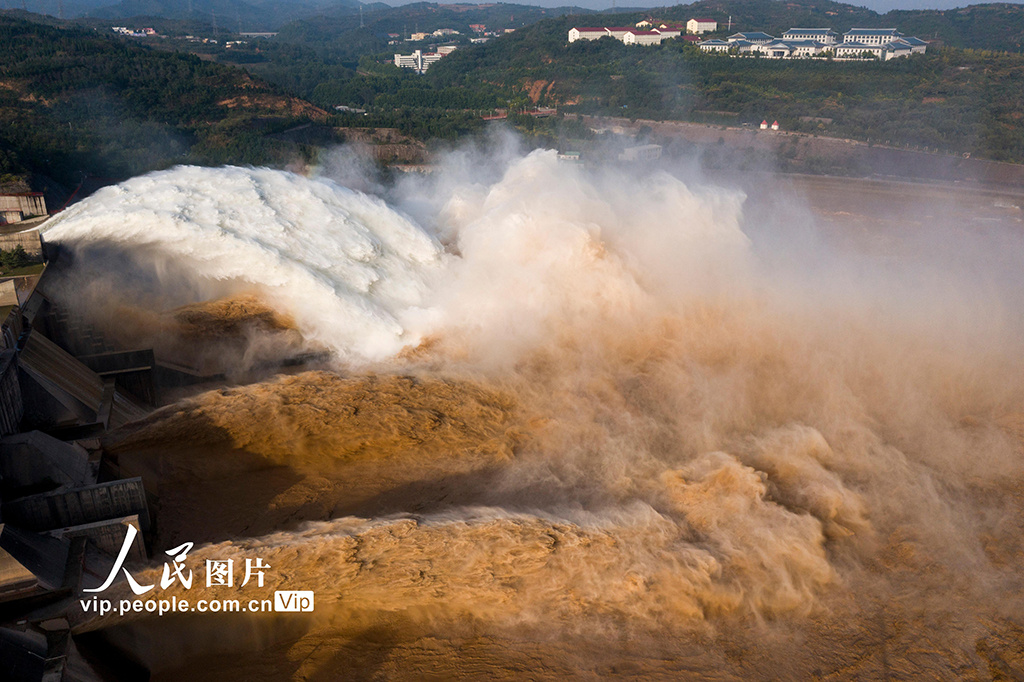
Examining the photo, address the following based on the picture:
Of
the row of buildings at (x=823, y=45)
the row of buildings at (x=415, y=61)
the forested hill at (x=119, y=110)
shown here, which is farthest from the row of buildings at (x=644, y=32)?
the forested hill at (x=119, y=110)

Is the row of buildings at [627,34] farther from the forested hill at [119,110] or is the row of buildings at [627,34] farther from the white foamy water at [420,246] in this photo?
the white foamy water at [420,246]

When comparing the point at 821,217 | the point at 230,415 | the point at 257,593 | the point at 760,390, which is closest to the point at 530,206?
the point at 760,390

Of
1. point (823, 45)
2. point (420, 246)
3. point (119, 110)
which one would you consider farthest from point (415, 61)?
point (420, 246)

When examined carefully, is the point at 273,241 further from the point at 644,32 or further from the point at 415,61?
the point at 415,61

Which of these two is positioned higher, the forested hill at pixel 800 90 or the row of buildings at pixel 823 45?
the row of buildings at pixel 823 45

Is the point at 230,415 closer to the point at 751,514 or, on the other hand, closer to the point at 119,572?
the point at 119,572

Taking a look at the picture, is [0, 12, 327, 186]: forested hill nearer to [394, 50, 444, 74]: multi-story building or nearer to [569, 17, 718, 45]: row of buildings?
[569, 17, 718, 45]: row of buildings
